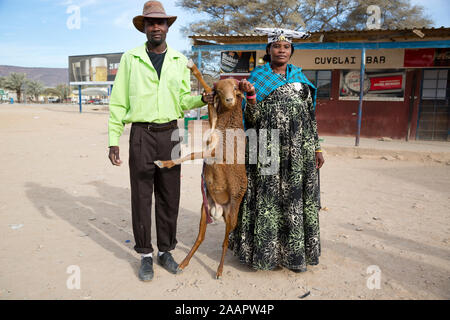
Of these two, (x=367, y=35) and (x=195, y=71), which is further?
(x=367, y=35)

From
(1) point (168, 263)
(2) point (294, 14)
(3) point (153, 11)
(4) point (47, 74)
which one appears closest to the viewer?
(3) point (153, 11)

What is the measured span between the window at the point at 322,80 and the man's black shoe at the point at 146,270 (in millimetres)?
10114

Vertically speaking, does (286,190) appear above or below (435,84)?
below

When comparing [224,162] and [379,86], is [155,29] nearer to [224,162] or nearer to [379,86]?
[224,162]

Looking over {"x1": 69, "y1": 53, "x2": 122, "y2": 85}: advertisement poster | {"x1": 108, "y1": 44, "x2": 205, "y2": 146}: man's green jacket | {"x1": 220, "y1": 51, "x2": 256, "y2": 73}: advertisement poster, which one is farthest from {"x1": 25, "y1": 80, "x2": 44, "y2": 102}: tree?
{"x1": 108, "y1": 44, "x2": 205, "y2": 146}: man's green jacket

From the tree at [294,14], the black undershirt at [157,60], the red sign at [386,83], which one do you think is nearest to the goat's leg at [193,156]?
the black undershirt at [157,60]

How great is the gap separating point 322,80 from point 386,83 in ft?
6.67

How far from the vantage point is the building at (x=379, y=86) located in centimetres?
1042

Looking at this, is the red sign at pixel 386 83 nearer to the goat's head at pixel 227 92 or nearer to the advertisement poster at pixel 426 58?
the advertisement poster at pixel 426 58

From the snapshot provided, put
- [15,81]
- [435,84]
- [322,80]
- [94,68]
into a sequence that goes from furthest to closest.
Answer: [15,81]
[94,68]
[322,80]
[435,84]

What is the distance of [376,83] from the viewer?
36.3ft

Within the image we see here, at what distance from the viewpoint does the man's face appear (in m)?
2.62

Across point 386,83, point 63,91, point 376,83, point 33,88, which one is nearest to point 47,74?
point 63,91

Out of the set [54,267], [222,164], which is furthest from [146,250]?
[222,164]
